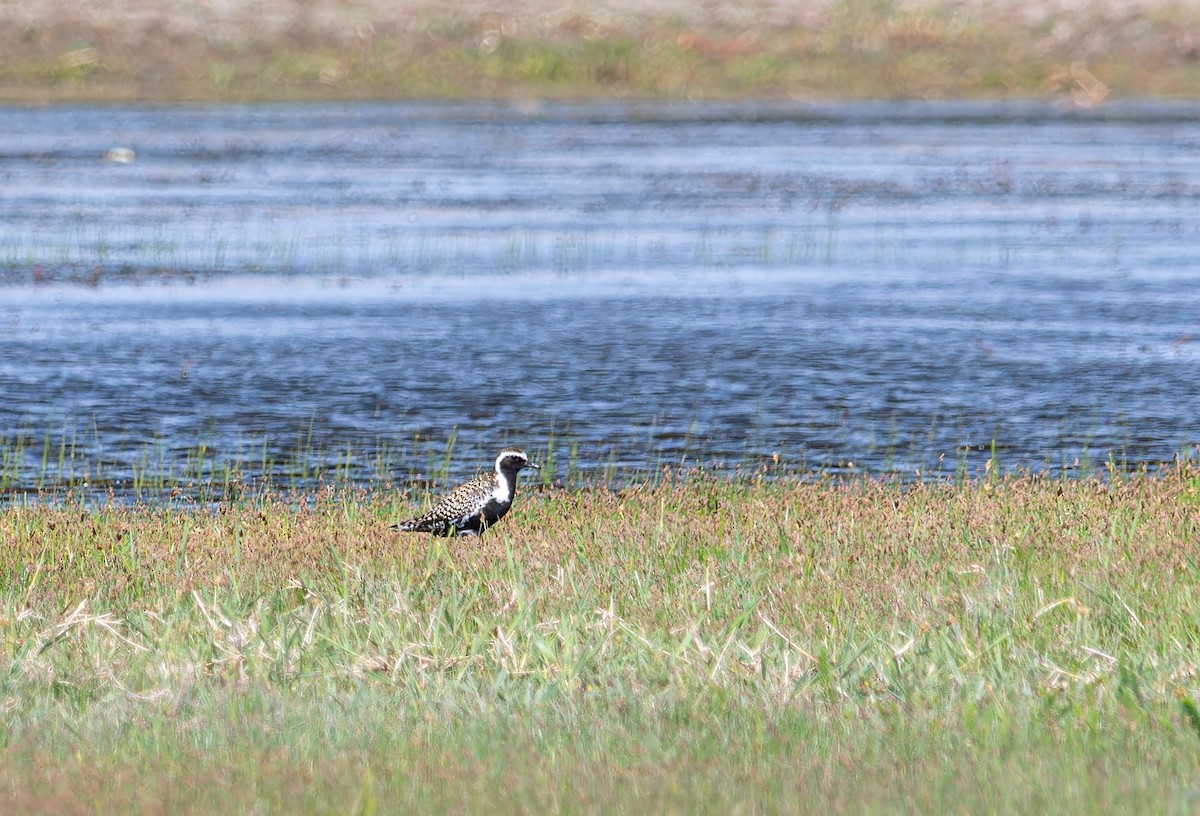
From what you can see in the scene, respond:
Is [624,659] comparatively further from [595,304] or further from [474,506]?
[595,304]

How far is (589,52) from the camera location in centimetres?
5647

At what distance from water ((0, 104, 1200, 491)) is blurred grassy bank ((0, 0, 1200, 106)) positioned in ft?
39.4

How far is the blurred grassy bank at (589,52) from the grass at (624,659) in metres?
43.1

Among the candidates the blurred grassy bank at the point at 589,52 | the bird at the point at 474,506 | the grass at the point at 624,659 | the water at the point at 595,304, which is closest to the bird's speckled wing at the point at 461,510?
the bird at the point at 474,506

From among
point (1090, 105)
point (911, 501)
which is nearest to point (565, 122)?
point (1090, 105)

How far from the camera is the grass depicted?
6629 millimetres

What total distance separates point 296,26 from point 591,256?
3568 centimetres

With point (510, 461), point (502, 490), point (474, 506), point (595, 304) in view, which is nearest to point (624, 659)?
point (474, 506)

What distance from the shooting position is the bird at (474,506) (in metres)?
11.0

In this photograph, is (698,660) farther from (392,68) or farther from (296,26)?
(296,26)

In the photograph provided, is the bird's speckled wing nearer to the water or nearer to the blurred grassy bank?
the water

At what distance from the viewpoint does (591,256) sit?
87.5ft

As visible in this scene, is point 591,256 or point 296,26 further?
point 296,26

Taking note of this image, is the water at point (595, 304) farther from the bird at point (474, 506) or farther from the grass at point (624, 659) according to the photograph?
the bird at point (474, 506)
